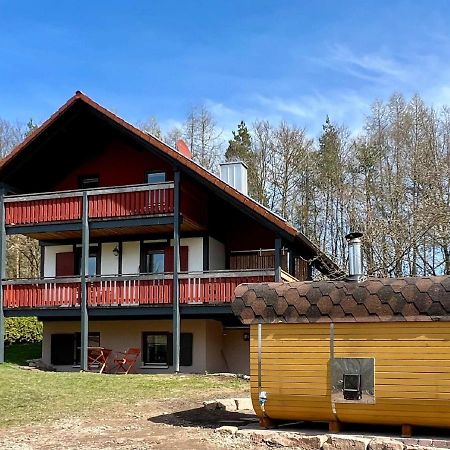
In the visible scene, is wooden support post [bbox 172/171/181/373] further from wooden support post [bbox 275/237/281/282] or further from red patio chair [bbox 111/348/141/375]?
wooden support post [bbox 275/237/281/282]

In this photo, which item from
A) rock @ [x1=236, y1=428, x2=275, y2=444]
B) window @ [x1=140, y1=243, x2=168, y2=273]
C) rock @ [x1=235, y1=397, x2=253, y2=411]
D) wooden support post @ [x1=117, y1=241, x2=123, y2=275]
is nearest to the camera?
rock @ [x1=236, y1=428, x2=275, y2=444]

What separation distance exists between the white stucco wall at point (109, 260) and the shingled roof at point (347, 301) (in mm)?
14227

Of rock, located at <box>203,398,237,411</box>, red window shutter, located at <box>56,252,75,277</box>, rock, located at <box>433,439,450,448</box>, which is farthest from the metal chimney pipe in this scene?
red window shutter, located at <box>56,252,75,277</box>

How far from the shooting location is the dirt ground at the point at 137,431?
10633 millimetres

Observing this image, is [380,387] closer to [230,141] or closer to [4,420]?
[4,420]

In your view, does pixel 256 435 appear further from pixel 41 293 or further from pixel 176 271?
pixel 41 293

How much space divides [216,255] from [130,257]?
3.01m

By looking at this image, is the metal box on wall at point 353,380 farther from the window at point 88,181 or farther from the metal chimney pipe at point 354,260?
the window at point 88,181

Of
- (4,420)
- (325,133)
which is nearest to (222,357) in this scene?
(4,420)

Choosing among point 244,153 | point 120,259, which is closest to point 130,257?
point 120,259

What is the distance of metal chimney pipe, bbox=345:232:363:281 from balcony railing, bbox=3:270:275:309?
954cm

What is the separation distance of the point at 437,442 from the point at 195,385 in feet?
28.5

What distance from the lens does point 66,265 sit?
26000 millimetres

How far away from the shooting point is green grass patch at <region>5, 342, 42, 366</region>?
24844 millimetres
